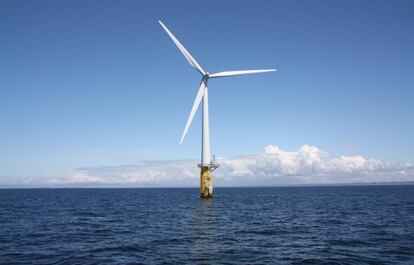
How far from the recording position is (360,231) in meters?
43.6

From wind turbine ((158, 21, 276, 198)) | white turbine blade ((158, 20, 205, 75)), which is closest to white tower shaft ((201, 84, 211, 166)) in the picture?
wind turbine ((158, 21, 276, 198))

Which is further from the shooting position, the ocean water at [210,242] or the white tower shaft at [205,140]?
the white tower shaft at [205,140]

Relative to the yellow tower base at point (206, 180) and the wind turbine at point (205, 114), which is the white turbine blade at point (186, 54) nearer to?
the wind turbine at point (205, 114)

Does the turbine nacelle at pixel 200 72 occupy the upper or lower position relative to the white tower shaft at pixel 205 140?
upper

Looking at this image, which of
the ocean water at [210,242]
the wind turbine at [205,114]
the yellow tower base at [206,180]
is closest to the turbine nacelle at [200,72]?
the wind turbine at [205,114]

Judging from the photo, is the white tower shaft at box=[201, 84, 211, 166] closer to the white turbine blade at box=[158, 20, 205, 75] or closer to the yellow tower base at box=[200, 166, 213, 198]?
the yellow tower base at box=[200, 166, 213, 198]

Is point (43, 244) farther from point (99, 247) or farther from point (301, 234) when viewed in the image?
point (301, 234)

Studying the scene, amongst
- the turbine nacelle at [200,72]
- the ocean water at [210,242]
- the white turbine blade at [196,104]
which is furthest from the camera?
the turbine nacelle at [200,72]

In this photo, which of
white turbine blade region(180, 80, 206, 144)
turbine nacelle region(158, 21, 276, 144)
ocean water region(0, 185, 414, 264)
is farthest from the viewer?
turbine nacelle region(158, 21, 276, 144)

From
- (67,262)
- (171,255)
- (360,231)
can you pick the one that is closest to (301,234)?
(360,231)

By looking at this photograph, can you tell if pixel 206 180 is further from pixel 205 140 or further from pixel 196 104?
pixel 196 104

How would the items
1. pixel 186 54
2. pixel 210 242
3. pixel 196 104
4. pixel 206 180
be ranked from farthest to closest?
pixel 206 180 < pixel 186 54 < pixel 196 104 < pixel 210 242

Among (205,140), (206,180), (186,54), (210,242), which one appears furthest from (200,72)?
(210,242)

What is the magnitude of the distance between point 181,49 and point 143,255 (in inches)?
2575
